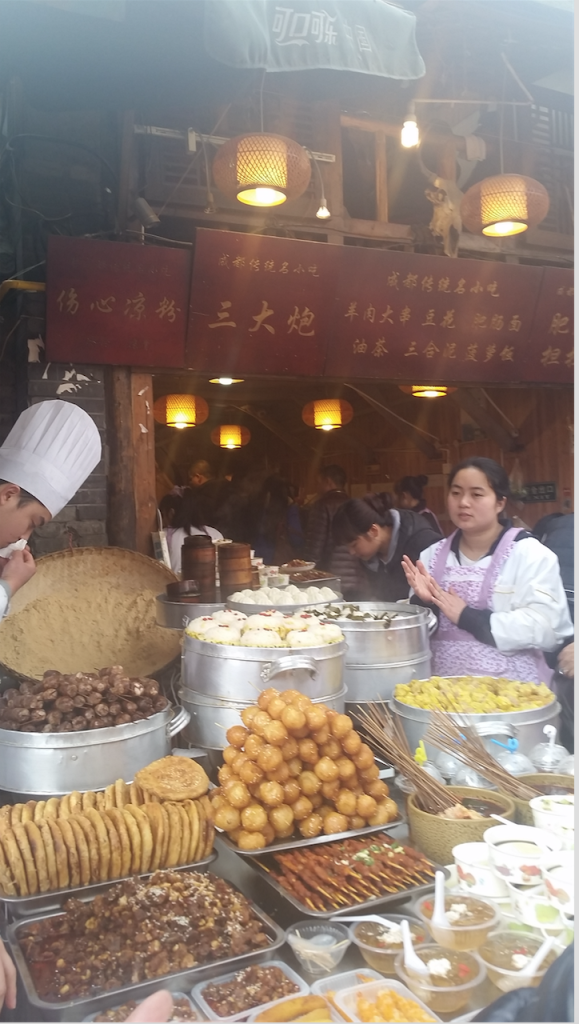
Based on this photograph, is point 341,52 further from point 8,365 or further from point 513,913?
point 8,365

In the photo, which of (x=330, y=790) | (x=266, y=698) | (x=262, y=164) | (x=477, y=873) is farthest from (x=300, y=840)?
(x=262, y=164)

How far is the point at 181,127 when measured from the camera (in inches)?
204

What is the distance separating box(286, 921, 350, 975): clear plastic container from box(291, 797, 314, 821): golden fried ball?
338 mm

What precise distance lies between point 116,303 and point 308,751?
368 centimetres

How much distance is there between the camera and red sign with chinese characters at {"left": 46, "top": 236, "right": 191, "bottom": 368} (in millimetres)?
4613

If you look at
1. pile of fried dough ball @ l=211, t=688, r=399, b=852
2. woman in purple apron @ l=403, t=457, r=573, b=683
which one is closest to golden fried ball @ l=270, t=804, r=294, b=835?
pile of fried dough ball @ l=211, t=688, r=399, b=852

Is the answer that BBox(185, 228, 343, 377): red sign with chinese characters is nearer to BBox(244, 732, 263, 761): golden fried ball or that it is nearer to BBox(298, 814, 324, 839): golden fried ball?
BBox(244, 732, 263, 761): golden fried ball

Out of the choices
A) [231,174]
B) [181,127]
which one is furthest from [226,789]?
[181,127]

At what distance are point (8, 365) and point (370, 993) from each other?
4.97m

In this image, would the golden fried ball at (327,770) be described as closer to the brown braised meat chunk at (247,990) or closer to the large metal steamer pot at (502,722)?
the large metal steamer pot at (502,722)

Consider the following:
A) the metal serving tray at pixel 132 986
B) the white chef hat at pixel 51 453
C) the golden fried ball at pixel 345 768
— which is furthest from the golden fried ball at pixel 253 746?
the white chef hat at pixel 51 453

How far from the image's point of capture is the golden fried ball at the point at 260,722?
6.43ft

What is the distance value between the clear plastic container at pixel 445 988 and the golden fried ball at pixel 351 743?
2.14 feet

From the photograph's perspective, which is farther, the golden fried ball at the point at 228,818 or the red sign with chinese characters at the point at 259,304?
the red sign with chinese characters at the point at 259,304
